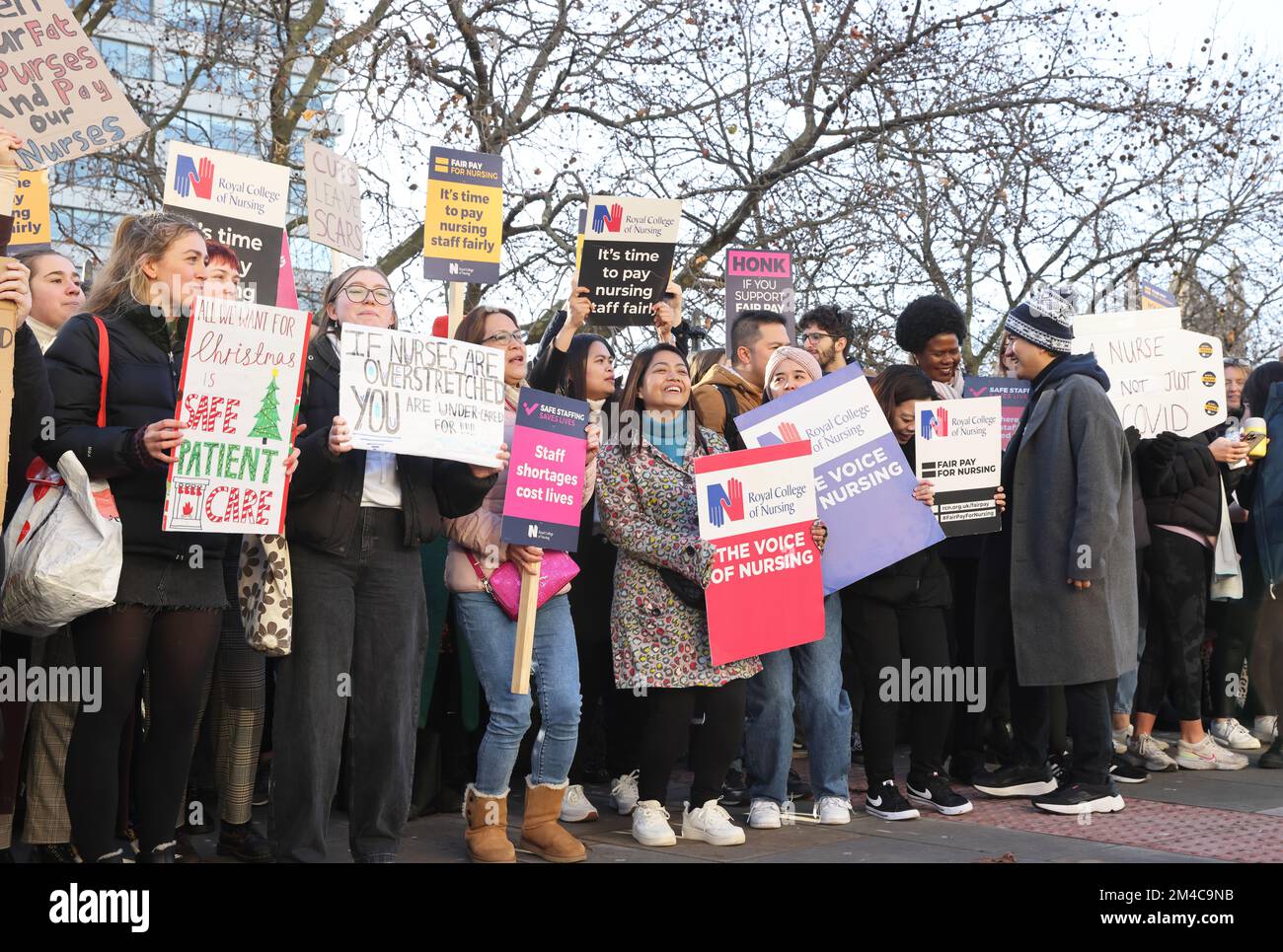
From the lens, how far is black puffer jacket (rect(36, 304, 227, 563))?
4.14 m

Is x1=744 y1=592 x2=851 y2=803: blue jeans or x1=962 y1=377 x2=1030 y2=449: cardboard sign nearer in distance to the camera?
x1=744 y1=592 x2=851 y2=803: blue jeans

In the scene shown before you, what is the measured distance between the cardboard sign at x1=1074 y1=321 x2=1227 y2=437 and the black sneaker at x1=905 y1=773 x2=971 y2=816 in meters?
2.41

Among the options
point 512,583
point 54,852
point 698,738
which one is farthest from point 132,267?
point 698,738

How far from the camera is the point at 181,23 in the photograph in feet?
38.0

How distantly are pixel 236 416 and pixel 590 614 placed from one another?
239 cm

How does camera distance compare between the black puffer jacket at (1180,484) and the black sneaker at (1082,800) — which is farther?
the black puffer jacket at (1180,484)

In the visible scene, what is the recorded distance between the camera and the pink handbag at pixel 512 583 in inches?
199

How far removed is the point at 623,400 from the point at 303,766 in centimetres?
204

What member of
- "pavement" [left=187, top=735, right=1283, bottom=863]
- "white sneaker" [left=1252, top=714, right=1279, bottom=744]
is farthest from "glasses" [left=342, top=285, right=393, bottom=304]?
"white sneaker" [left=1252, top=714, right=1279, bottom=744]

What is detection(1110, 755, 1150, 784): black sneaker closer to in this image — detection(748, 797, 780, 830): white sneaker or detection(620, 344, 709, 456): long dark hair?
detection(748, 797, 780, 830): white sneaker

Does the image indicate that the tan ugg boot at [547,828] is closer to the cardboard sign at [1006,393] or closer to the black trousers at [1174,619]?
the cardboard sign at [1006,393]

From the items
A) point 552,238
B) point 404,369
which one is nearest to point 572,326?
point 404,369

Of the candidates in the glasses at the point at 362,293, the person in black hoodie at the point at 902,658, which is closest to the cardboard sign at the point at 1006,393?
the person in black hoodie at the point at 902,658

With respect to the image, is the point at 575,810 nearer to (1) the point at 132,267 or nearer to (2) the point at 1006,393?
(1) the point at 132,267
